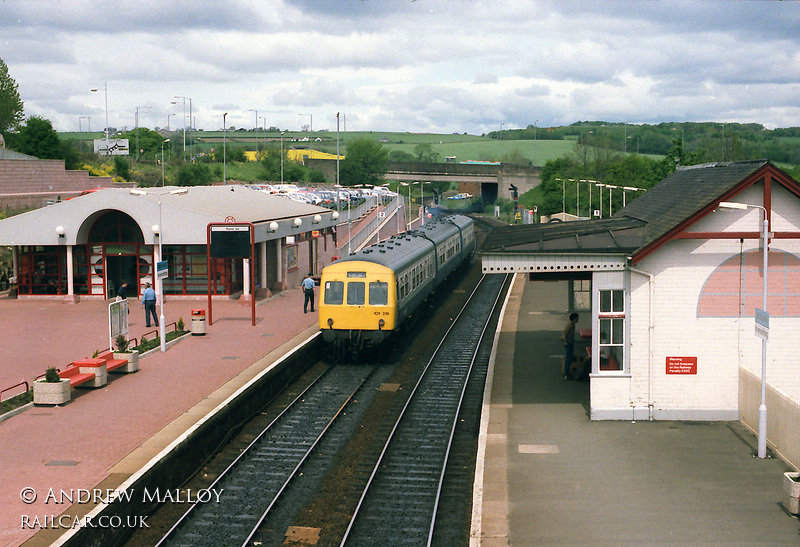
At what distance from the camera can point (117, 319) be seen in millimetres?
24062

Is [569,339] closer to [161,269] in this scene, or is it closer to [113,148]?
[161,269]

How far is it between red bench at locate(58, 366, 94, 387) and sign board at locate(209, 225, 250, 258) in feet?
35.1

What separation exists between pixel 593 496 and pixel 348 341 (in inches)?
503

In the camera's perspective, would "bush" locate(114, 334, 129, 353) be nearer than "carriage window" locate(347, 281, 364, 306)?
Yes

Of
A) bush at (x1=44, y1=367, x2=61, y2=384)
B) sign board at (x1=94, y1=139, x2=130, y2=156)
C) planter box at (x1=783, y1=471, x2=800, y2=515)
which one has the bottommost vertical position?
planter box at (x1=783, y1=471, x2=800, y2=515)

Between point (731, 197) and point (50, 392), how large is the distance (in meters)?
15.0

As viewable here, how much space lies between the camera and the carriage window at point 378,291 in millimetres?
25047

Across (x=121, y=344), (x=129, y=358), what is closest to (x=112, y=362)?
(x=129, y=358)

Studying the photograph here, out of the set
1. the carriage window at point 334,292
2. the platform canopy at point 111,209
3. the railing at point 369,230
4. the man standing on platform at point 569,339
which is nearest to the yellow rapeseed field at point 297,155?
the railing at point 369,230

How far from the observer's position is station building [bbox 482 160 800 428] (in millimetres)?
17250

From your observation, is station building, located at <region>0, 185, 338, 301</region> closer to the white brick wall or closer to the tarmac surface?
the tarmac surface

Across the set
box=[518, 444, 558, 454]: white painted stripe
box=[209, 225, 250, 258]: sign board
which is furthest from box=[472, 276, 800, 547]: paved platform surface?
box=[209, 225, 250, 258]: sign board

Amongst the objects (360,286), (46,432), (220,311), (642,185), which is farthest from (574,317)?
(642,185)

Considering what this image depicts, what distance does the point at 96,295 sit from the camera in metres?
36.7
